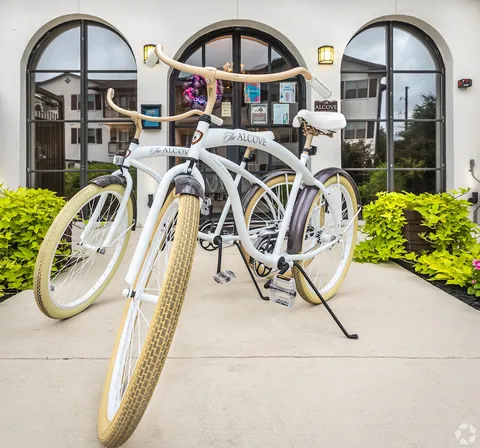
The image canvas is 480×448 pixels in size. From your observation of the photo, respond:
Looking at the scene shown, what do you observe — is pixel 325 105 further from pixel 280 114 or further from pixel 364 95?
pixel 364 95

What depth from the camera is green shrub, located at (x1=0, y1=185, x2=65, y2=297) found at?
2.49m

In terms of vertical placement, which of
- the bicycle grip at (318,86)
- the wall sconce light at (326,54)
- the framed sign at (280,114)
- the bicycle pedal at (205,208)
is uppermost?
the wall sconce light at (326,54)

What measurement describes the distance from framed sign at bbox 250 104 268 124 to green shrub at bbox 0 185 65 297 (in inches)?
139

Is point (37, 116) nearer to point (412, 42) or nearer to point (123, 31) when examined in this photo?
point (123, 31)

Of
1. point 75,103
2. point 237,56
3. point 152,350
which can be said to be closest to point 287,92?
point 237,56

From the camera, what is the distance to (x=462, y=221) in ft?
10.1

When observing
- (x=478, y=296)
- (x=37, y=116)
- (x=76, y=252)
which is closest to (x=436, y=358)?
(x=478, y=296)

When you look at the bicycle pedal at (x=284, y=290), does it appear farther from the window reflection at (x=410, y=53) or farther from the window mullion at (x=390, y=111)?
the window reflection at (x=410, y=53)

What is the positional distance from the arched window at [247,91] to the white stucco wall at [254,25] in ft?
0.70

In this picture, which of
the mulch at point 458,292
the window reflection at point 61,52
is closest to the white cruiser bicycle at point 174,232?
the mulch at point 458,292

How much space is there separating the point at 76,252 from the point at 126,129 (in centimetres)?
382

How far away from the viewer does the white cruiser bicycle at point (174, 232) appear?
97 centimetres

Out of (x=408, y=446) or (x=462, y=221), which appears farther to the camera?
(x=462, y=221)

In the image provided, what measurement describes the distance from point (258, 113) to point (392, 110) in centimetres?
193
